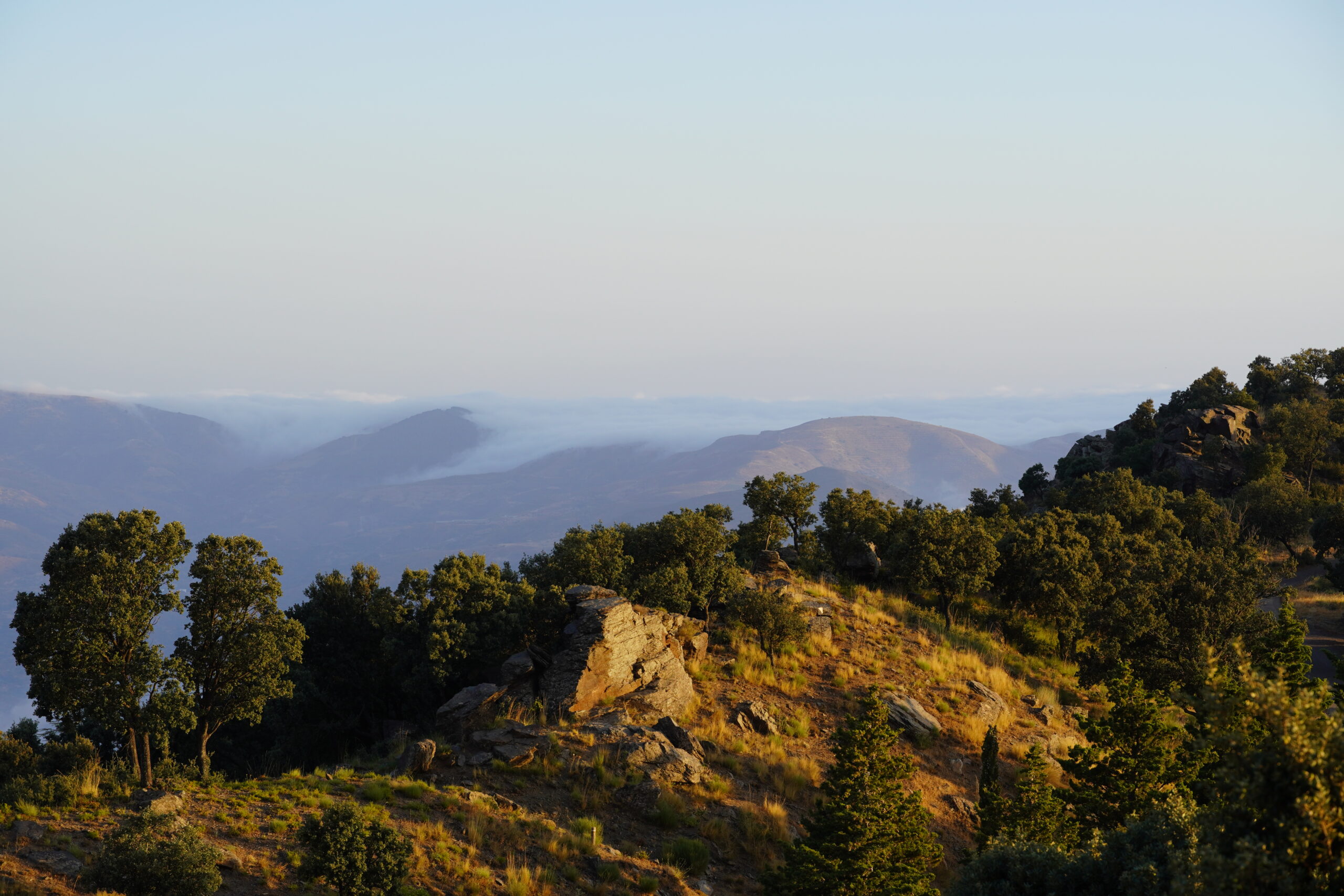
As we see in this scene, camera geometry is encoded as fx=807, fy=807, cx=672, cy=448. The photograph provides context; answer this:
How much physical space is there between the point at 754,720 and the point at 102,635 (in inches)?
976

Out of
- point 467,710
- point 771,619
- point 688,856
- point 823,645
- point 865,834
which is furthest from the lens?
point 823,645

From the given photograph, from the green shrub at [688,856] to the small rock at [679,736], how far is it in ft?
17.3

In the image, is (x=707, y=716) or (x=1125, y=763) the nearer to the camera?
(x=1125, y=763)

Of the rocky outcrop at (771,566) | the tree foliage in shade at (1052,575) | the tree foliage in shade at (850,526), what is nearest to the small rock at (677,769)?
the rocky outcrop at (771,566)

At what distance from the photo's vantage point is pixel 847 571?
58062mm

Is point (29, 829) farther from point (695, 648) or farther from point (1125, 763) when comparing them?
point (1125, 763)

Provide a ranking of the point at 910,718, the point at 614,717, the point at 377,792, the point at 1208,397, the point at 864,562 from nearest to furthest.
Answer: the point at 377,792
the point at 614,717
the point at 910,718
the point at 864,562
the point at 1208,397

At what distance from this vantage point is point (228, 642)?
1169 inches

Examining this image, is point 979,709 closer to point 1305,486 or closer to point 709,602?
point 709,602

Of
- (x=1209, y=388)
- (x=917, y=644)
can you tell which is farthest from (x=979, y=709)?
(x=1209, y=388)

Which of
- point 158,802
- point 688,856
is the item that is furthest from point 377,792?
point 688,856

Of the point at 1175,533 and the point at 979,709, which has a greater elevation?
the point at 1175,533

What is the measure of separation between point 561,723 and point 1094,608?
3406 centimetres

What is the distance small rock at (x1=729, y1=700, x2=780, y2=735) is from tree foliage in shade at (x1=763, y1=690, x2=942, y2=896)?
1161cm
